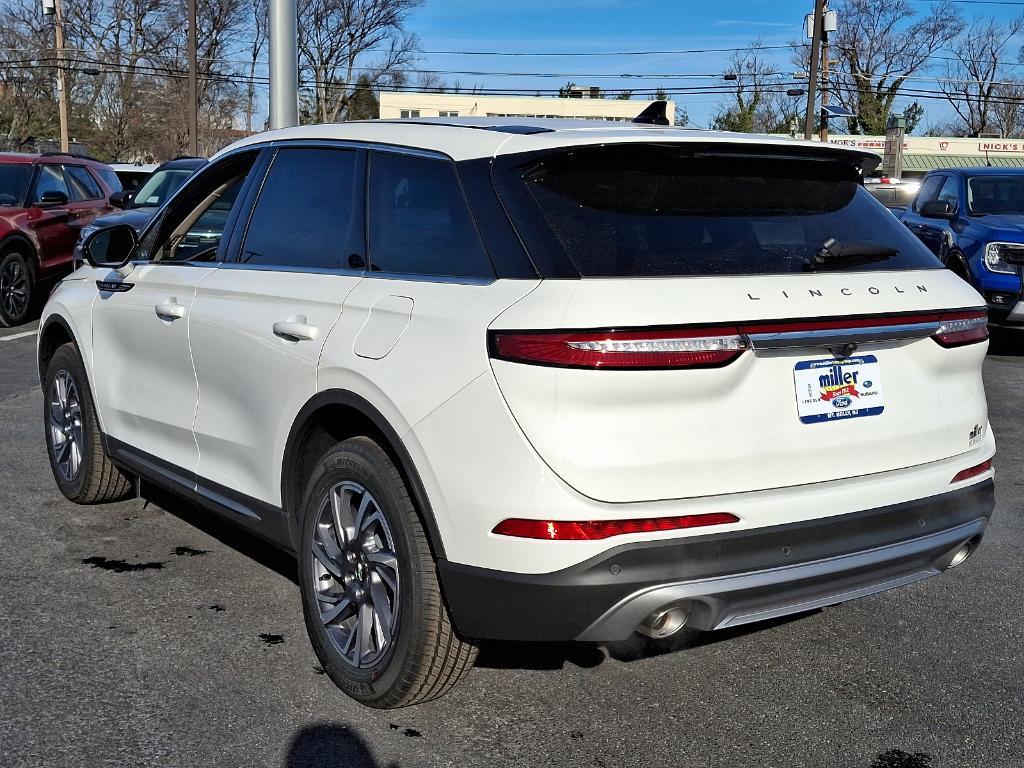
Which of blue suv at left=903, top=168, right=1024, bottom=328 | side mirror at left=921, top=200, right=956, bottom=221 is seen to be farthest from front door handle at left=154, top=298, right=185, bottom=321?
side mirror at left=921, top=200, right=956, bottom=221

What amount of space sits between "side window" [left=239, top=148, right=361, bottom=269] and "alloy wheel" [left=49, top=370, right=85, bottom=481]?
5.88 feet

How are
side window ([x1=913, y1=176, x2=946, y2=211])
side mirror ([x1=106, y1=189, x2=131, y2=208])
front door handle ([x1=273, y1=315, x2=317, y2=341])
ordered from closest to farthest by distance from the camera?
front door handle ([x1=273, y1=315, x2=317, y2=341]), side window ([x1=913, y1=176, x2=946, y2=211]), side mirror ([x1=106, y1=189, x2=131, y2=208])

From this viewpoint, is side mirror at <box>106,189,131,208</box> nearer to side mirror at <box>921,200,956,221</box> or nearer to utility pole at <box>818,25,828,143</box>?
side mirror at <box>921,200,956,221</box>

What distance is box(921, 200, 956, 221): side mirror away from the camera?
11883mm

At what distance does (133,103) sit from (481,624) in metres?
59.1

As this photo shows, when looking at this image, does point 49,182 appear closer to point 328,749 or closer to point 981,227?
point 981,227

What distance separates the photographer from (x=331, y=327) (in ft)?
11.8

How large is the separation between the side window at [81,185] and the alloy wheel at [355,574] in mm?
11593

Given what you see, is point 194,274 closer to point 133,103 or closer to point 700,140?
point 700,140

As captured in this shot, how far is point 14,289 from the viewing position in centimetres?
1262

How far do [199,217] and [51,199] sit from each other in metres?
9.14

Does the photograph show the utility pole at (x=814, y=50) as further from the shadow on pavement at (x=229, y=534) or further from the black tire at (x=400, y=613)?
the black tire at (x=400, y=613)

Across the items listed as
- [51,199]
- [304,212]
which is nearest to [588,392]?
[304,212]

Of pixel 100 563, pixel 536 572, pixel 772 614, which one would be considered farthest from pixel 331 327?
pixel 100 563
